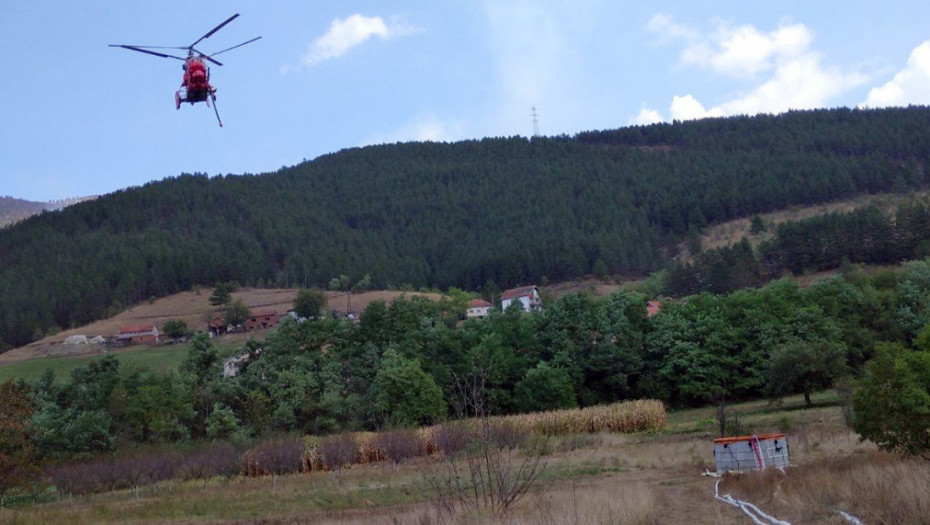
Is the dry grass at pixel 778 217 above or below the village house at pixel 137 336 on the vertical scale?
above

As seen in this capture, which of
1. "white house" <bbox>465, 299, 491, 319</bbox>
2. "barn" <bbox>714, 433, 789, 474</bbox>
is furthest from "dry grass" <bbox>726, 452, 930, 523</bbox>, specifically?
"white house" <bbox>465, 299, 491, 319</bbox>

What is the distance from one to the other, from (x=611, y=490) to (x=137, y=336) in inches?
3593

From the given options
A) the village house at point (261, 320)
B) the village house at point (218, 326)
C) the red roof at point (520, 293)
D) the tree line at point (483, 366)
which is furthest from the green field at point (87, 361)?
the red roof at point (520, 293)

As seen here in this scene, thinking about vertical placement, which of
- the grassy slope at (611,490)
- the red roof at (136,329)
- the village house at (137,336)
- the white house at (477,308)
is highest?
the red roof at (136,329)

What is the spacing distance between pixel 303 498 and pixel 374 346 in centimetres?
3269

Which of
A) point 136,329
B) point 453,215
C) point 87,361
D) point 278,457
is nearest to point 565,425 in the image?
point 278,457

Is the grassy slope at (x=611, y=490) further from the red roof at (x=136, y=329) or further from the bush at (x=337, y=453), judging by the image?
the red roof at (x=136, y=329)

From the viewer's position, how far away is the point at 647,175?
17100 cm

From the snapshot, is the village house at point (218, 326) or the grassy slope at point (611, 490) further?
the village house at point (218, 326)

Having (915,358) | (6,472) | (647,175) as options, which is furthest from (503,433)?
(647,175)

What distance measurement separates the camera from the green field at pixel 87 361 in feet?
251

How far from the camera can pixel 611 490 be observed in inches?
749

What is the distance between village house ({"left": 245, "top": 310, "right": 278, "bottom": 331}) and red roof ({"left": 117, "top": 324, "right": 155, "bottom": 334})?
38.1 feet

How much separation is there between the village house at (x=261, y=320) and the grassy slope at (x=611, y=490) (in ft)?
225
